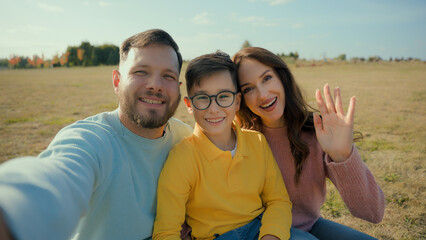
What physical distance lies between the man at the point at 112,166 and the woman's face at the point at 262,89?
0.63 m

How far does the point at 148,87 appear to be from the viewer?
6.68 ft

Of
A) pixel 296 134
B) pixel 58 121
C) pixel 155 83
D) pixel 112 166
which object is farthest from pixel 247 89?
pixel 58 121

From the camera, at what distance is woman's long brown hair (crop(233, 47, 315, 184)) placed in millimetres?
2377

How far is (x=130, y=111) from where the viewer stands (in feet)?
6.70

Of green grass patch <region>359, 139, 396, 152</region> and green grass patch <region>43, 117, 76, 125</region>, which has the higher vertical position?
green grass patch <region>43, 117, 76, 125</region>

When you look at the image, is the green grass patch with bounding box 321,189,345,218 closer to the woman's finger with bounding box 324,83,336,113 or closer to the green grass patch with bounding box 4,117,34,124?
the woman's finger with bounding box 324,83,336,113

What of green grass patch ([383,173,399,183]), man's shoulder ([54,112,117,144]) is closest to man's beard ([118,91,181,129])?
man's shoulder ([54,112,117,144])

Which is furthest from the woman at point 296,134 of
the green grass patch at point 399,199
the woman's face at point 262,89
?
the green grass patch at point 399,199

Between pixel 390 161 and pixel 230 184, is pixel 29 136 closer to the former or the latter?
pixel 230 184

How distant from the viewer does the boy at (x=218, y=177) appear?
1954 millimetres

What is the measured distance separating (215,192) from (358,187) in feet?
3.53

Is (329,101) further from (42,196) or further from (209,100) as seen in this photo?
(42,196)

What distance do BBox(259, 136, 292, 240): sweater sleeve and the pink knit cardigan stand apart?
0.57 feet

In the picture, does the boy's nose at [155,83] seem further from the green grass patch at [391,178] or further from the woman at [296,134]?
the green grass patch at [391,178]
